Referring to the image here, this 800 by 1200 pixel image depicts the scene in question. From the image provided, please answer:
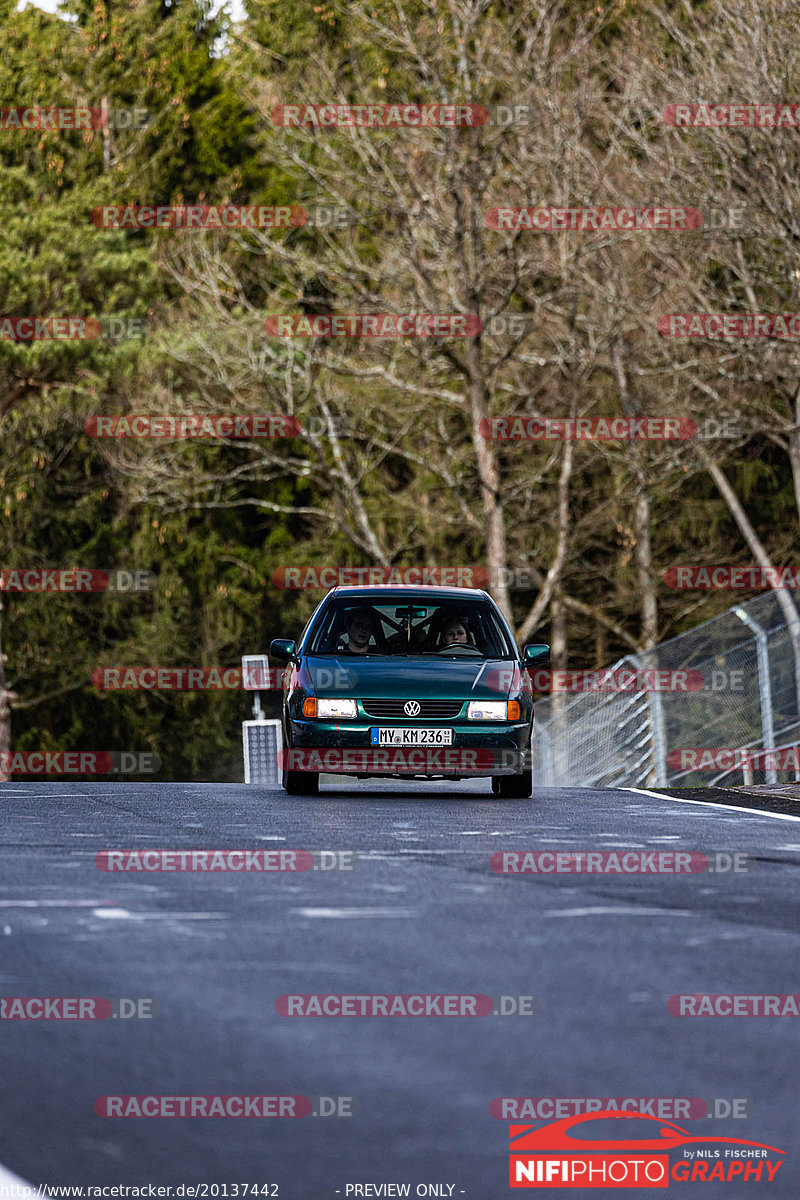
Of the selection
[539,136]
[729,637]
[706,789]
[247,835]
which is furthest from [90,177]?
[247,835]

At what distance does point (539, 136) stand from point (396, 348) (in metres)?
5.21

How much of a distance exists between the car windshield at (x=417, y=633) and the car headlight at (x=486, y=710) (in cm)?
73

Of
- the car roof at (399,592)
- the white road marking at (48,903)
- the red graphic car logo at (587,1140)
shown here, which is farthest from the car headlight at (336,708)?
the red graphic car logo at (587,1140)

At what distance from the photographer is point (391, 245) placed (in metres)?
36.6

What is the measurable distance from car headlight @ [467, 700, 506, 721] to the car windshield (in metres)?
0.73

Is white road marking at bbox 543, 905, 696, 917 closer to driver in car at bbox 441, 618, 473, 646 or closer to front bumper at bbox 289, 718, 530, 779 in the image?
front bumper at bbox 289, 718, 530, 779

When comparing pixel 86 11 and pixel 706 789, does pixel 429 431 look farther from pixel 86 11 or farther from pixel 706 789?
pixel 706 789

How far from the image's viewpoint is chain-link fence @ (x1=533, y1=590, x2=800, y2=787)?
21250 mm
